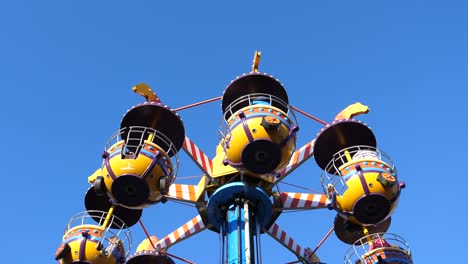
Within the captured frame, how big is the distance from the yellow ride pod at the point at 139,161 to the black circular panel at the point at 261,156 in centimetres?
165

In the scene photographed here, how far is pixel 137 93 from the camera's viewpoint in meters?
17.9

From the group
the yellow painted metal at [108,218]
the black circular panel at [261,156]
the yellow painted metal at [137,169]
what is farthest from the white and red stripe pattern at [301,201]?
the yellow painted metal at [108,218]

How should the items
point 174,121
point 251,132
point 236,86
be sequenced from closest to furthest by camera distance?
point 251,132
point 174,121
point 236,86

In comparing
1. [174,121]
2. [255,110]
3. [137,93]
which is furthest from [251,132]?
[137,93]

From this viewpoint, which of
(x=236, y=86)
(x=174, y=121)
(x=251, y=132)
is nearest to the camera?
(x=251, y=132)

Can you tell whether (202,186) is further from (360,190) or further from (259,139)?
(360,190)

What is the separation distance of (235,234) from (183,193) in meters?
2.05

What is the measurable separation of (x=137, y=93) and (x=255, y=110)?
300cm

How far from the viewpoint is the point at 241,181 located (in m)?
17.8

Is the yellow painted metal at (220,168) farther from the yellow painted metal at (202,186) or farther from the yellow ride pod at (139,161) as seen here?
the yellow ride pod at (139,161)

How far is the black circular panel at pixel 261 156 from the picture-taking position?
16.2m

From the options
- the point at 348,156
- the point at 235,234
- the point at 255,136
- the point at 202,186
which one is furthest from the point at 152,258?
the point at 348,156

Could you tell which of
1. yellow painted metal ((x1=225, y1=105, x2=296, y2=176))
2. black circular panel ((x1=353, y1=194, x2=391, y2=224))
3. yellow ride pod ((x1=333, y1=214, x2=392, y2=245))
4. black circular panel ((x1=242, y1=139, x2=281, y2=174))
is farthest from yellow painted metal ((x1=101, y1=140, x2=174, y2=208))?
yellow ride pod ((x1=333, y1=214, x2=392, y2=245))

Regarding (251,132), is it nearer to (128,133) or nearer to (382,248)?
(128,133)
